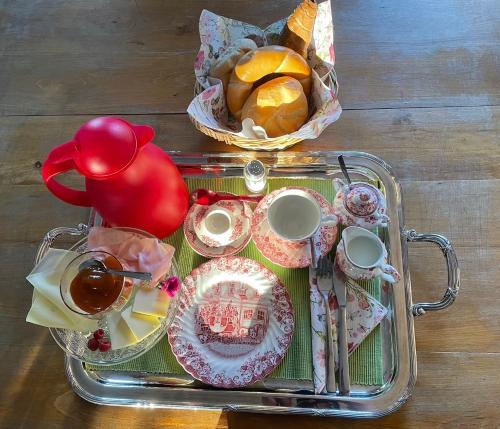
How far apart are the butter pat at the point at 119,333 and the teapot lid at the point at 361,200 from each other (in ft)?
1.28

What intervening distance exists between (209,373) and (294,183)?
360 mm

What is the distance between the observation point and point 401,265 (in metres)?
0.79

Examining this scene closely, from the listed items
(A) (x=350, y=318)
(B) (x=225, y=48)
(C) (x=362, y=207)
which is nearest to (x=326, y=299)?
(A) (x=350, y=318)

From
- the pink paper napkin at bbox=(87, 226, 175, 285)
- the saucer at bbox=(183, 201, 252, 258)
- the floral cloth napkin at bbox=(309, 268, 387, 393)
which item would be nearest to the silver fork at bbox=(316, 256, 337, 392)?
the floral cloth napkin at bbox=(309, 268, 387, 393)

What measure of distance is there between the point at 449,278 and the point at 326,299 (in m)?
0.21

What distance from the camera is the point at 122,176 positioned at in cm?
64

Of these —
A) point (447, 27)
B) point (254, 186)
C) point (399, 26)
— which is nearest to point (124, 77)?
point (254, 186)

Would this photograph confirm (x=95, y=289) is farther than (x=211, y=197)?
No

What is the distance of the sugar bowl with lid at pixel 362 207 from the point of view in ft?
2.40

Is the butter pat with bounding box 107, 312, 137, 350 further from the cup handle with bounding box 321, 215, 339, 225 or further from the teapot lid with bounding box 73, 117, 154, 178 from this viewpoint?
the cup handle with bounding box 321, 215, 339, 225

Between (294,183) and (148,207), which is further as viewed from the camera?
(294,183)

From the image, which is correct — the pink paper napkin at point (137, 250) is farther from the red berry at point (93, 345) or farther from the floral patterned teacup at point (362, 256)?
the floral patterned teacup at point (362, 256)

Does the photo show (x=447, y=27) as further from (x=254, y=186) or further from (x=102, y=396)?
(x=102, y=396)

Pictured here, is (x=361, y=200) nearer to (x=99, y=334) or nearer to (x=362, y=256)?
(x=362, y=256)
